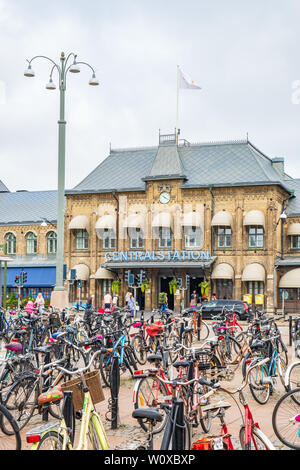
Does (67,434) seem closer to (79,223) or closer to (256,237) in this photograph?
(256,237)

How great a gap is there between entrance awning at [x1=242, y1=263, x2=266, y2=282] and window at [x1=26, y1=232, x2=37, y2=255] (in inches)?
842

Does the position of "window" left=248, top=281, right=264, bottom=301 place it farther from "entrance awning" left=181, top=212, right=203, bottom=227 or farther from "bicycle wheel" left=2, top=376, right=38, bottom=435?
"bicycle wheel" left=2, top=376, right=38, bottom=435

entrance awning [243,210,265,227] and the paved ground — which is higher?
entrance awning [243,210,265,227]

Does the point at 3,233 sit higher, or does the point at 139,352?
the point at 3,233

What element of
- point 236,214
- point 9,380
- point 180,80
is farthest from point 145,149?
point 9,380

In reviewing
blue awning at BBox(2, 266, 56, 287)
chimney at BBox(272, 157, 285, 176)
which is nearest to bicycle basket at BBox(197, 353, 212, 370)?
chimney at BBox(272, 157, 285, 176)

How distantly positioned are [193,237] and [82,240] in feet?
31.6

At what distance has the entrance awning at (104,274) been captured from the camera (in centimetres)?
4631

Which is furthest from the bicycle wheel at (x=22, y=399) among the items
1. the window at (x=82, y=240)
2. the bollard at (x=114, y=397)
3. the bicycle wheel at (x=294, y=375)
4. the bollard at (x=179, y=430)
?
the window at (x=82, y=240)

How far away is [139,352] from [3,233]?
42928 millimetres

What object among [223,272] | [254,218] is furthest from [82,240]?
[254,218]

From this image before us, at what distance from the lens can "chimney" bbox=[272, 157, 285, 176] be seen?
48.3 meters
